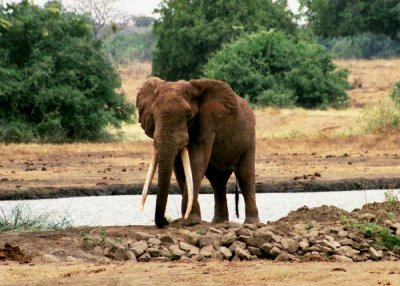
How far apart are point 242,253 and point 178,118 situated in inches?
78.5

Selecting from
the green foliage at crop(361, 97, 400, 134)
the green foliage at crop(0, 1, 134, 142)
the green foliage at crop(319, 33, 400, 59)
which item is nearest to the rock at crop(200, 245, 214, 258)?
the green foliage at crop(361, 97, 400, 134)

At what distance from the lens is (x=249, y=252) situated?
7363 mm

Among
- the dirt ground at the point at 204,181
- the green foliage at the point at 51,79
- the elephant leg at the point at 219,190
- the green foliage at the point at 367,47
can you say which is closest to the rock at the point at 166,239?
the dirt ground at the point at 204,181

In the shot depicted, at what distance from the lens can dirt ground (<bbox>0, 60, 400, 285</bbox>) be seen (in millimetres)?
5965

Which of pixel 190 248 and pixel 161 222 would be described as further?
pixel 161 222

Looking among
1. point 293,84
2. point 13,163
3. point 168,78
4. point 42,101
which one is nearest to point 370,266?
point 13,163

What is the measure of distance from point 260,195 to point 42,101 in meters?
12.7

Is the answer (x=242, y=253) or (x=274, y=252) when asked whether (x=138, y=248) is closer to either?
(x=242, y=253)

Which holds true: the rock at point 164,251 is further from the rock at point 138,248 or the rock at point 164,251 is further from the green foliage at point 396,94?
the green foliage at point 396,94

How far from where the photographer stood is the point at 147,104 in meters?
9.06

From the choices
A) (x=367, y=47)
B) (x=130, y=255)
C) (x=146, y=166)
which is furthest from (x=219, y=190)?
(x=367, y=47)

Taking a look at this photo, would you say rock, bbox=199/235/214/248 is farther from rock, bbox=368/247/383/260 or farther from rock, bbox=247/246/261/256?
rock, bbox=368/247/383/260

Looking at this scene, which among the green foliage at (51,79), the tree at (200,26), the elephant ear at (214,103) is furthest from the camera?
the tree at (200,26)

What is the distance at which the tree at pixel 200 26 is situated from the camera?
42.0 metres
